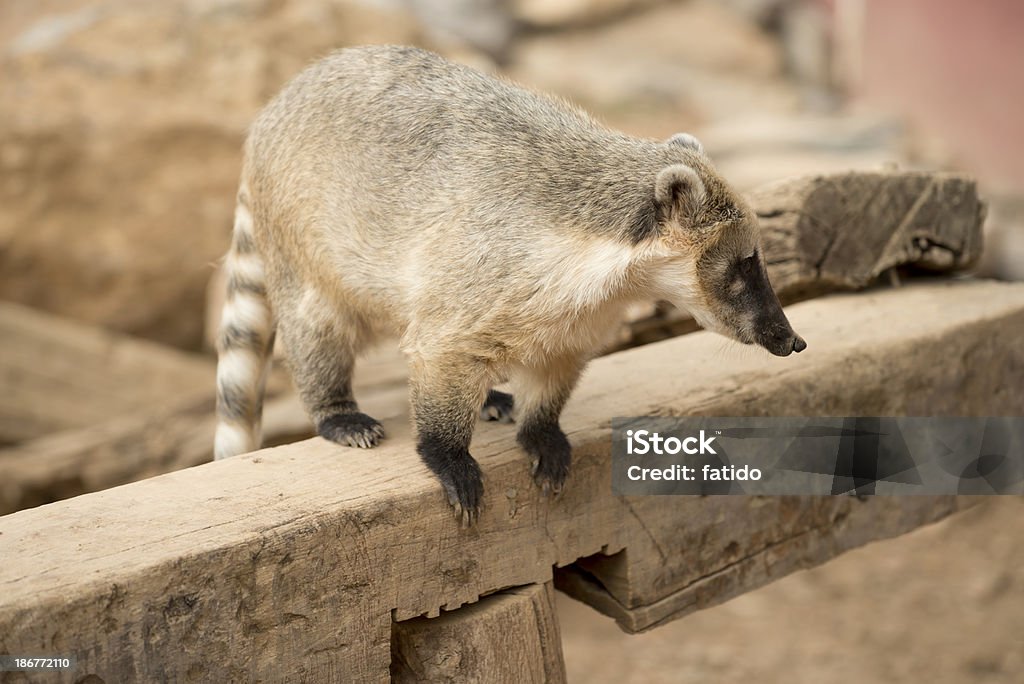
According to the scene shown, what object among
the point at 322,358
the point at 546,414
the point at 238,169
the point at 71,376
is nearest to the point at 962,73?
the point at 238,169

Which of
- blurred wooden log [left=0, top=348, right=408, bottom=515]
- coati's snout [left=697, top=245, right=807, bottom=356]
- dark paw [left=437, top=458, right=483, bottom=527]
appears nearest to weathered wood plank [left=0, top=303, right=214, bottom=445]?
blurred wooden log [left=0, top=348, right=408, bottom=515]

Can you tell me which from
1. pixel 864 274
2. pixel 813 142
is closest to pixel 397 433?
pixel 864 274

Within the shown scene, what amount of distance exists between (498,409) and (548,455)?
1.87 feet

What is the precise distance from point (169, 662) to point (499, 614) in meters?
1.04

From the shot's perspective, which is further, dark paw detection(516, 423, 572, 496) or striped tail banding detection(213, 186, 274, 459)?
striped tail banding detection(213, 186, 274, 459)

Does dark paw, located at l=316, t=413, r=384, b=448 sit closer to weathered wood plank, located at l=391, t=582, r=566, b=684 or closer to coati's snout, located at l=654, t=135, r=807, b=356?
weathered wood plank, located at l=391, t=582, r=566, b=684

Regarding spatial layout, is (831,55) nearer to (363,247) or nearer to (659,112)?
(659,112)

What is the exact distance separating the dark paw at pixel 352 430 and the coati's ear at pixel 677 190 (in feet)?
4.10

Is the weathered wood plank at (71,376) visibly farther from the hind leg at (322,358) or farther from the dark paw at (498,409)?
the dark paw at (498,409)

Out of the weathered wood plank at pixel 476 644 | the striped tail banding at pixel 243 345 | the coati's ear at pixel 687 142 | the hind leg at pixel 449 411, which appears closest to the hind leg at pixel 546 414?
the hind leg at pixel 449 411

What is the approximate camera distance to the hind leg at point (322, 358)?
4.00 meters

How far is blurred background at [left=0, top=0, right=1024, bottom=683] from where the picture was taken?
6234 millimetres

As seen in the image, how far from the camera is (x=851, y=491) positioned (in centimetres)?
427

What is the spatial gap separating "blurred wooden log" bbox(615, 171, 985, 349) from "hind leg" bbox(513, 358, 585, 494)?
5.16 feet
